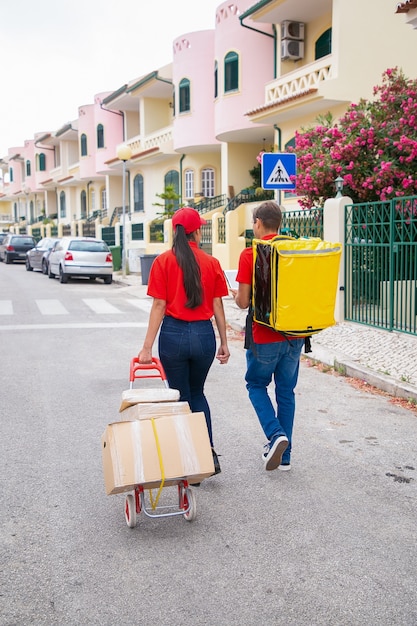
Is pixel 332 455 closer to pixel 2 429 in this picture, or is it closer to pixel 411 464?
pixel 411 464

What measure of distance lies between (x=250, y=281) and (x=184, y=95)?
86.3 feet

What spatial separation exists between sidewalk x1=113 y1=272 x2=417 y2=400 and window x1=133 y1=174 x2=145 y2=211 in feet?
87.7

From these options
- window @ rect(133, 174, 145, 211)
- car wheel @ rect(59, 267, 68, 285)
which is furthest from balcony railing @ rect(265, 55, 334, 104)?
window @ rect(133, 174, 145, 211)

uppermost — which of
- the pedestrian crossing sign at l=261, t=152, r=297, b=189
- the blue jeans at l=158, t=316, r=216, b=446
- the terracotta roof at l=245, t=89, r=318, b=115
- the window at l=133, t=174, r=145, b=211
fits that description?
the terracotta roof at l=245, t=89, r=318, b=115

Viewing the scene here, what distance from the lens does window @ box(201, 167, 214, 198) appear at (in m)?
30.8

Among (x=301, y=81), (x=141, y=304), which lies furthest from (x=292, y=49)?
(x=141, y=304)

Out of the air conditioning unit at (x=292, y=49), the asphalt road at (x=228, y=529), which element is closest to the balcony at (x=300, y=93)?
the air conditioning unit at (x=292, y=49)

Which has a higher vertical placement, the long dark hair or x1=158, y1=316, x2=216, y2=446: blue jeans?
the long dark hair

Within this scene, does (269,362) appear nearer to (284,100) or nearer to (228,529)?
(228,529)

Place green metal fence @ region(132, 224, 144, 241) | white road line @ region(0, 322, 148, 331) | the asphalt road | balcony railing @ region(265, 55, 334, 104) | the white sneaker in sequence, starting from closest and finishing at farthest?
the asphalt road < the white sneaker < white road line @ region(0, 322, 148, 331) < balcony railing @ region(265, 55, 334, 104) < green metal fence @ region(132, 224, 144, 241)

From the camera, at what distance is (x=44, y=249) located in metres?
28.4

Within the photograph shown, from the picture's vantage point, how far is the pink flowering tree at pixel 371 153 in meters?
12.2

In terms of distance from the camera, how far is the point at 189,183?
31422 mm

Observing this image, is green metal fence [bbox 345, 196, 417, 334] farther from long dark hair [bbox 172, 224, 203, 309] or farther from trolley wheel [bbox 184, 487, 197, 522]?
trolley wheel [bbox 184, 487, 197, 522]
